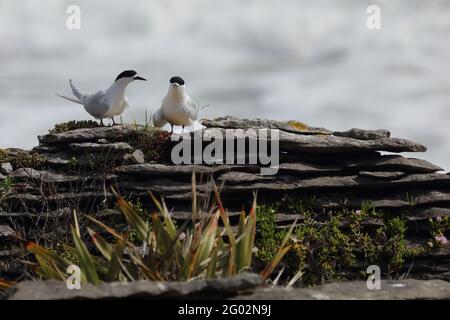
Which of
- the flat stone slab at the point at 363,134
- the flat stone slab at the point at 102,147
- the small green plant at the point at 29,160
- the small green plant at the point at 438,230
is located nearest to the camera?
the small green plant at the point at 438,230

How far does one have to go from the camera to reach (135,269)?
24.6ft

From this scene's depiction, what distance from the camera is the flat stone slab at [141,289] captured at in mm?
6320

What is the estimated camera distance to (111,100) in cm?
1341

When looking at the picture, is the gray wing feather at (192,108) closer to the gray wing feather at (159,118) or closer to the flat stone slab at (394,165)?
the gray wing feather at (159,118)

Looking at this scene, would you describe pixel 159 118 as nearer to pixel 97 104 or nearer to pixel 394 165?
pixel 97 104

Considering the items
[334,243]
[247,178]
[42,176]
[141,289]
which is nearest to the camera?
[141,289]

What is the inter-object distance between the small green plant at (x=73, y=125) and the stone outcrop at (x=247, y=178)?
0.39 m

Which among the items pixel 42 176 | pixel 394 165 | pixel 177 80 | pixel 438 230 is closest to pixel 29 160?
pixel 42 176

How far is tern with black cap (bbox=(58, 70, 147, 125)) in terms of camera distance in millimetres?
13320

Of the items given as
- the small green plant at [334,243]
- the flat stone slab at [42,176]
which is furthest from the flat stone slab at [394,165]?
the flat stone slab at [42,176]

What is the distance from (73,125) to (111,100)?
115 cm

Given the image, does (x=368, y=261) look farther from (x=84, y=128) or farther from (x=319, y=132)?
(x=84, y=128)

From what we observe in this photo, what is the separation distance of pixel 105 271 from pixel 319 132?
24.2ft
